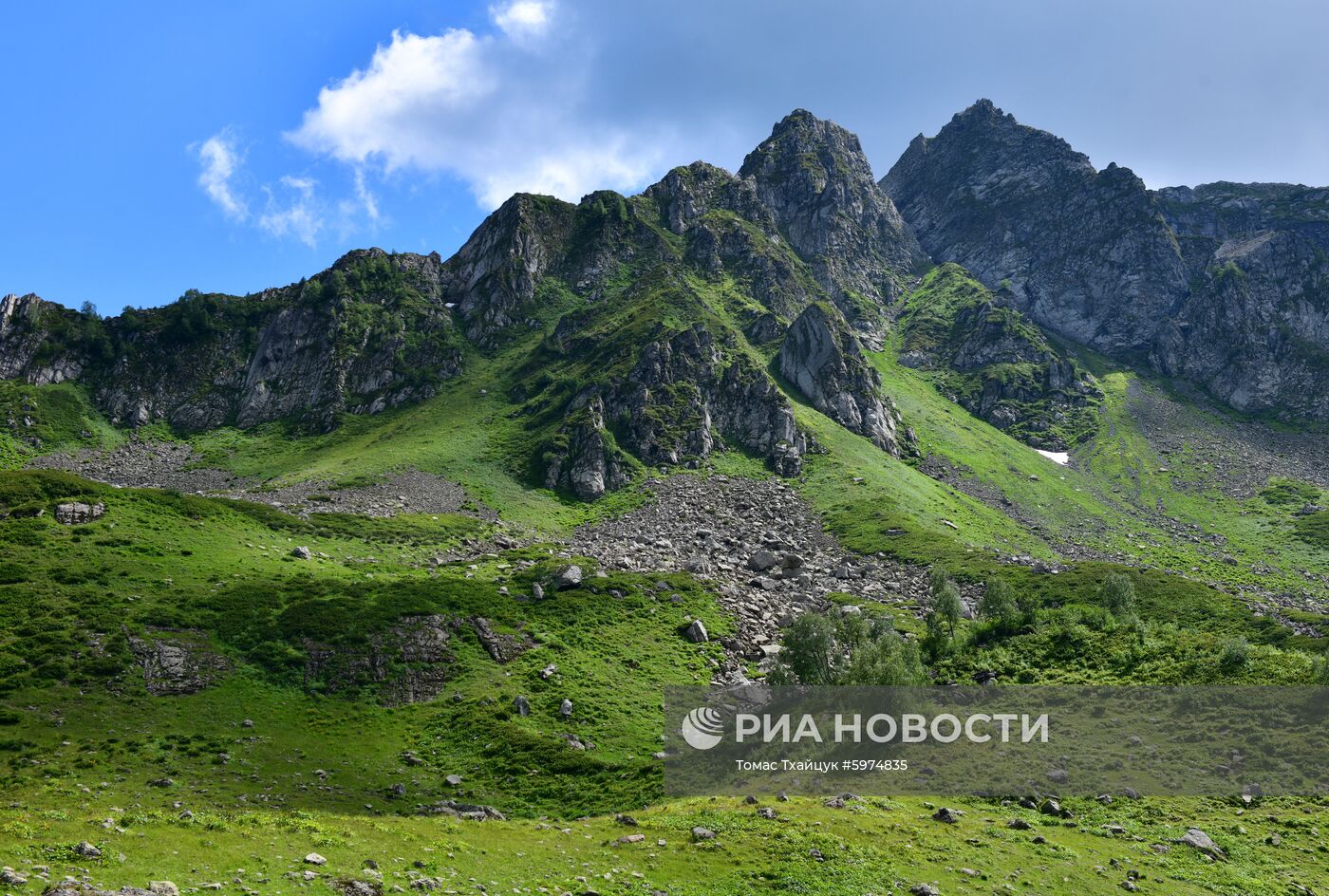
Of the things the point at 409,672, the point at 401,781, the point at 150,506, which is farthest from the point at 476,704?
the point at 150,506

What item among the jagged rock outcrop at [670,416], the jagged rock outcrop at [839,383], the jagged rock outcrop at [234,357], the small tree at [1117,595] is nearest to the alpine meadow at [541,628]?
the small tree at [1117,595]

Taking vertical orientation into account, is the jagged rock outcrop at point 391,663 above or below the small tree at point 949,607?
below

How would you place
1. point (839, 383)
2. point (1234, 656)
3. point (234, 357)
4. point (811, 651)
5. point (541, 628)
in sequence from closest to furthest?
point (1234, 656) → point (811, 651) → point (541, 628) → point (234, 357) → point (839, 383)

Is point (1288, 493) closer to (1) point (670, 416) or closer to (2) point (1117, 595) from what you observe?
(2) point (1117, 595)

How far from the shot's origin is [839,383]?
624ft

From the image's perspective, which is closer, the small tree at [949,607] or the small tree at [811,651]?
the small tree at [811,651]

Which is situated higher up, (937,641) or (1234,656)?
(1234,656)

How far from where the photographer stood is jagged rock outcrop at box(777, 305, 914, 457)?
185500 mm

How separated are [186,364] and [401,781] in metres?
181

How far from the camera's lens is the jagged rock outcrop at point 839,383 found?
18550cm

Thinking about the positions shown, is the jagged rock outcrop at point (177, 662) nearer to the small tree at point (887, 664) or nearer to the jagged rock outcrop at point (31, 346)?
the small tree at point (887, 664)

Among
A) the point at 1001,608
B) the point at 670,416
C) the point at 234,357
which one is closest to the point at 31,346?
the point at 234,357

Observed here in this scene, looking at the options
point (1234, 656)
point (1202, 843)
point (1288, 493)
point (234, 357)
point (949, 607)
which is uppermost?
point (234, 357)

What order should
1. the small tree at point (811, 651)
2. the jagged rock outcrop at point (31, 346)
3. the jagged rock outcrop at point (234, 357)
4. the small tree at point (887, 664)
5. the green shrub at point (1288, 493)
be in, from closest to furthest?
the small tree at point (887, 664) → the small tree at point (811, 651) → the jagged rock outcrop at point (31, 346) → the jagged rock outcrop at point (234, 357) → the green shrub at point (1288, 493)
